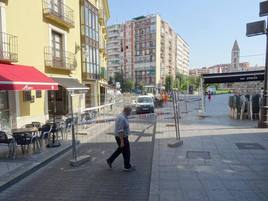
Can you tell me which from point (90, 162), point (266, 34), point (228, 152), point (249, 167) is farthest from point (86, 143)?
point (266, 34)

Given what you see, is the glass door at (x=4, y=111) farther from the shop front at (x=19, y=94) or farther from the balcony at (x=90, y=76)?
the balcony at (x=90, y=76)

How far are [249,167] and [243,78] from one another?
39.8ft

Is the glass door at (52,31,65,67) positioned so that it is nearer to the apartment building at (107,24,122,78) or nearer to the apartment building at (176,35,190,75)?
the apartment building at (107,24,122,78)

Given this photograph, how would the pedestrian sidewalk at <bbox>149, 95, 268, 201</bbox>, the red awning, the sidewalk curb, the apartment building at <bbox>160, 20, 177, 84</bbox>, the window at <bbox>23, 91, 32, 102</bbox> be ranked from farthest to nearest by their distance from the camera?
the apartment building at <bbox>160, 20, 177, 84</bbox> < the window at <bbox>23, 91, 32, 102</bbox> < the red awning < the sidewalk curb < the pedestrian sidewalk at <bbox>149, 95, 268, 201</bbox>

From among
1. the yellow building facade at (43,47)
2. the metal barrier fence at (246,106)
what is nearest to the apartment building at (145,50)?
the yellow building facade at (43,47)

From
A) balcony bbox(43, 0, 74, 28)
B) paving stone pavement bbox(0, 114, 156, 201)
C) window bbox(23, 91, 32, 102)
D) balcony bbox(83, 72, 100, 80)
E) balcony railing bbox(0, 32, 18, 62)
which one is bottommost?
paving stone pavement bbox(0, 114, 156, 201)

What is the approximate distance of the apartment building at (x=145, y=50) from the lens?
100750 mm

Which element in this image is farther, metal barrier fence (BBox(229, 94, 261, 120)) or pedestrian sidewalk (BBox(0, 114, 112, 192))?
metal barrier fence (BBox(229, 94, 261, 120))

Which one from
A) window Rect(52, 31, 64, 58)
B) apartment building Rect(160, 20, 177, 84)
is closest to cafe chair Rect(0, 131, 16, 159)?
window Rect(52, 31, 64, 58)

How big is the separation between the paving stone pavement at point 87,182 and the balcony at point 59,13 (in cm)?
990

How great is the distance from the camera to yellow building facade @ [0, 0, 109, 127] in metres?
11.7

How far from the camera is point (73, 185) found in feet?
18.6

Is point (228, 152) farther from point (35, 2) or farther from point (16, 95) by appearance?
point (35, 2)

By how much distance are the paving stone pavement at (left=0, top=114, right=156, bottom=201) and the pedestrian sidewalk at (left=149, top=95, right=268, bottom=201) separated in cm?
39
